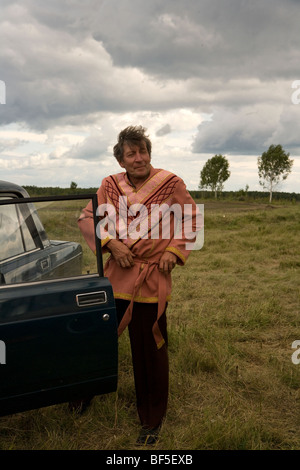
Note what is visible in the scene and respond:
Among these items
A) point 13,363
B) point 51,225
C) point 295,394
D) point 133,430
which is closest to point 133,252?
point 51,225

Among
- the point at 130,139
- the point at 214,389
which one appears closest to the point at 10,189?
the point at 130,139

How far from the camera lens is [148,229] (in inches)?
95.3

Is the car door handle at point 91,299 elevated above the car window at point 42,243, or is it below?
below

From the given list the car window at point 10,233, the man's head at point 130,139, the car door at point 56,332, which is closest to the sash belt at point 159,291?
the car door at point 56,332

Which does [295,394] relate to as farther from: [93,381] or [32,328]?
[32,328]

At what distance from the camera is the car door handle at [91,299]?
2.08 m

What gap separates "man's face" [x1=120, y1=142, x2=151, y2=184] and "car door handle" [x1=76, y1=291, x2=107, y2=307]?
78cm

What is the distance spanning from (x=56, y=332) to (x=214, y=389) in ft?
5.64

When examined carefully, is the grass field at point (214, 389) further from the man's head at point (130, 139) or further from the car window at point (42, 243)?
the man's head at point (130, 139)

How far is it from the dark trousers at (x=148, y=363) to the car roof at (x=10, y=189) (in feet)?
3.89

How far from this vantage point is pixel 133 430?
272 cm

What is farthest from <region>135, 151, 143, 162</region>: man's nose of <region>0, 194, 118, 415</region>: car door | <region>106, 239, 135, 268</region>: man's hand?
<region>106, 239, 135, 268</region>: man's hand

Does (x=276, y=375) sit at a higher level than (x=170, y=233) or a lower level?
lower

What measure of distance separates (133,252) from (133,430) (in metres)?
1.21
